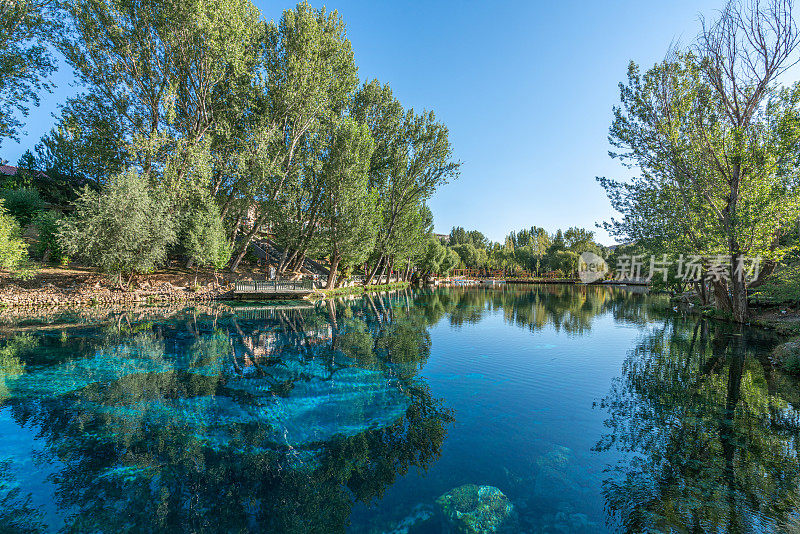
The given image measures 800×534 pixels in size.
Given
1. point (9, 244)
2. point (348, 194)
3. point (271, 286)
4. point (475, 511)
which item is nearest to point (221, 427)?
point (475, 511)

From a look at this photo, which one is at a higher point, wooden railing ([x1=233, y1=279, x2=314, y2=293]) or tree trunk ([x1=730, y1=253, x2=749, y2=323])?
tree trunk ([x1=730, y1=253, x2=749, y2=323])

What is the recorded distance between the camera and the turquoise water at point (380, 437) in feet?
13.0

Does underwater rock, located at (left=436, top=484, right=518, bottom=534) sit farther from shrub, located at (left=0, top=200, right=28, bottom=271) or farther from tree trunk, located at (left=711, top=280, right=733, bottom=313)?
shrub, located at (left=0, top=200, right=28, bottom=271)

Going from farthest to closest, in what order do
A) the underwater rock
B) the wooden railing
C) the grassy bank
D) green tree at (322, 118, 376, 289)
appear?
the grassy bank
green tree at (322, 118, 376, 289)
the wooden railing
the underwater rock

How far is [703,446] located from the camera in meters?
5.58

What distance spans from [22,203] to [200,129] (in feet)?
51.2

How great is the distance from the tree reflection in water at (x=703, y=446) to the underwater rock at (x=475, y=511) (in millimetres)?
1305

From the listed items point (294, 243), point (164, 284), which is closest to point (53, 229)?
point (164, 284)

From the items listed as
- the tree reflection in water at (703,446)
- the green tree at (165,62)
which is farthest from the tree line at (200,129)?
the tree reflection in water at (703,446)

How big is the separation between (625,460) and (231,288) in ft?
92.3

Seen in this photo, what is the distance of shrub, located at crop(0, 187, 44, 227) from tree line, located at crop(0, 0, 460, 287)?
3553mm

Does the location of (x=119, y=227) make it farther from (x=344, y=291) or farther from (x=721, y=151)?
(x=721, y=151)

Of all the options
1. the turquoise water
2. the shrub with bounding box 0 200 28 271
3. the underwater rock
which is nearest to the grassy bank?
the turquoise water

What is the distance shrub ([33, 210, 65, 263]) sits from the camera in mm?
22806
